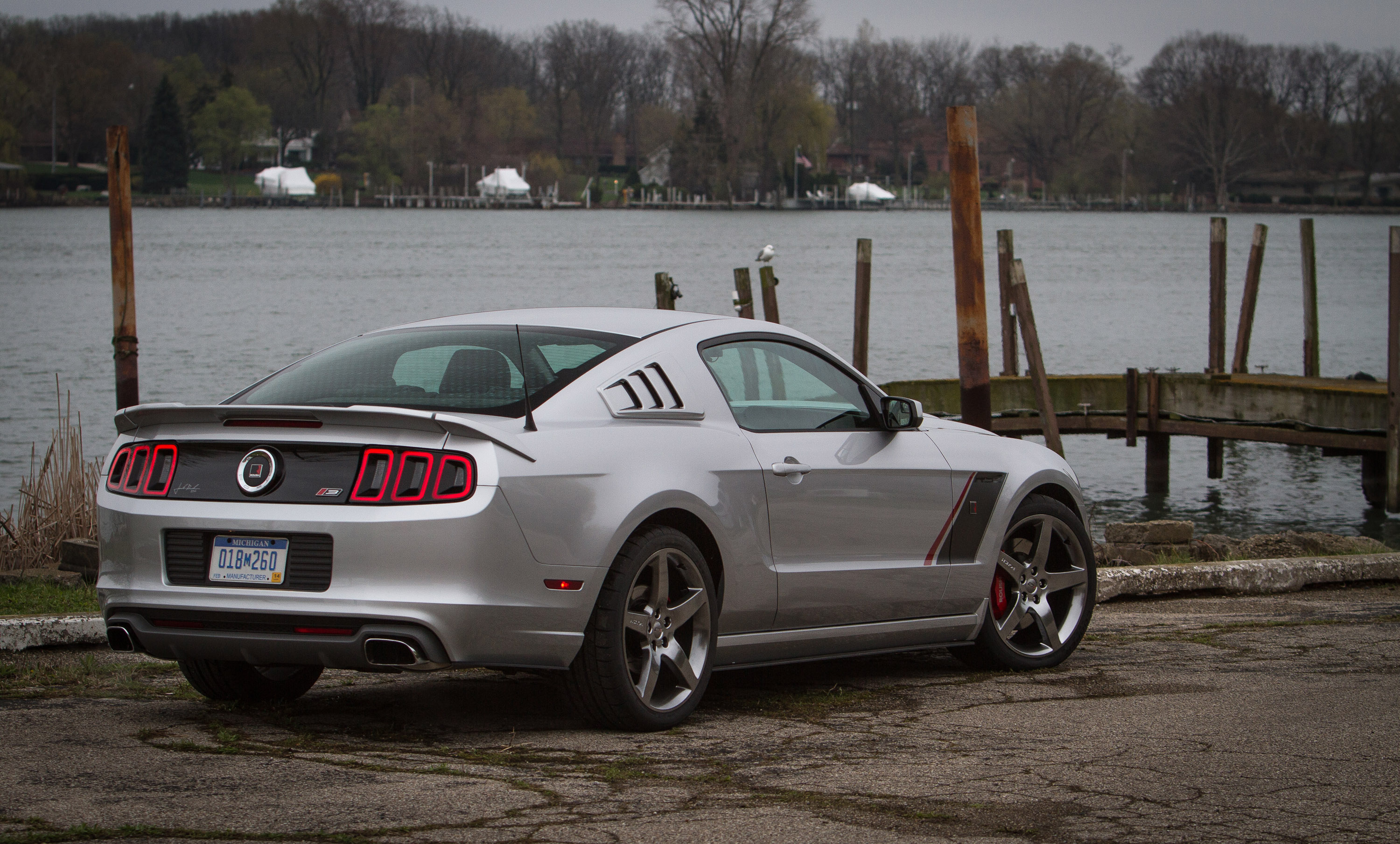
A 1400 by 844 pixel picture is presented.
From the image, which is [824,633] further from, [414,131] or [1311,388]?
[414,131]

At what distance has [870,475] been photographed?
21.2 ft

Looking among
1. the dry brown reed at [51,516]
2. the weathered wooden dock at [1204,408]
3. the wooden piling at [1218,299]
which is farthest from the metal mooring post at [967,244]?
the wooden piling at [1218,299]

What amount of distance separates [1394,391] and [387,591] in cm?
1682

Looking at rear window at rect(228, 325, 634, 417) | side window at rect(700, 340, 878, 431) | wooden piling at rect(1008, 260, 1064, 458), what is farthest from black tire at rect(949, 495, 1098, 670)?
wooden piling at rect(1008, 260, 1064, 458)

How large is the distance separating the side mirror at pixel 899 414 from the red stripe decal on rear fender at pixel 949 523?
373 mm

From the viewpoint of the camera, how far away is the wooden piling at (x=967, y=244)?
12148 mm

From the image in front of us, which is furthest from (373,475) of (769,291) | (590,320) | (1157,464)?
(1157,464)

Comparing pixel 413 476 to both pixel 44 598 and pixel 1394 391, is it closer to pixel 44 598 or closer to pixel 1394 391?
pixel 44 598

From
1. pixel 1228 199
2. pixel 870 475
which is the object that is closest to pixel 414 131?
pixel 1228 199

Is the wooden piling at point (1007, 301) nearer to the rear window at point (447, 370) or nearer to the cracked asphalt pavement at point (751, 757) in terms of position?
the cracked asphalt pavement at point (751, 757)

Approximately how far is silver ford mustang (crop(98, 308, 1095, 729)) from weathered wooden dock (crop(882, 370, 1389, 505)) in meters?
13.6

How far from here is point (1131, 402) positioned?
22312 mm

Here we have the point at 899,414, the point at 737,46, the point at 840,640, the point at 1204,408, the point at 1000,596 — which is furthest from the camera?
the point at 737,46

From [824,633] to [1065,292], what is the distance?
6564 cm
